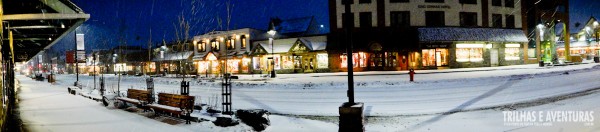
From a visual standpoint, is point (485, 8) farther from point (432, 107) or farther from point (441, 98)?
point (432, 107)

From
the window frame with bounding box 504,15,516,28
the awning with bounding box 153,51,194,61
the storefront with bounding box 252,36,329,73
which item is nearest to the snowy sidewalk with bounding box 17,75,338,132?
the storefront with bounding box 252,36,329,73

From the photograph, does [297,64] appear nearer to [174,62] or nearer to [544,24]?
[174,62]

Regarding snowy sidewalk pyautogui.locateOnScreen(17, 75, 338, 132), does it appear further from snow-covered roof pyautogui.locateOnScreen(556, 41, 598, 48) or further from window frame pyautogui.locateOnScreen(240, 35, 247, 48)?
snow-covered roof pyautogui.locateOnScreen(556, 41, 598, 48)

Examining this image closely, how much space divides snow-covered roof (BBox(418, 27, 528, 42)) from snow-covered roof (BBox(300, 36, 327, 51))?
9.54 metres

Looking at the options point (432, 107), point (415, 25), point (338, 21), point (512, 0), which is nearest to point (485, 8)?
point (512, 0)

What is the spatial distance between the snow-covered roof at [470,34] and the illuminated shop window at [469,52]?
75 centimetres

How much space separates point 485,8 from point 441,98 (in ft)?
92.8

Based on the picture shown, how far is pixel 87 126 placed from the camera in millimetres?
9195

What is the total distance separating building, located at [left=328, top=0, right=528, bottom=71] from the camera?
35.1 meters

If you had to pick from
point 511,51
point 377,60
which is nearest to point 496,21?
point 511,51

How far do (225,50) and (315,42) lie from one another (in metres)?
12.3

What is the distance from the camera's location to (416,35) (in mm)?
34656

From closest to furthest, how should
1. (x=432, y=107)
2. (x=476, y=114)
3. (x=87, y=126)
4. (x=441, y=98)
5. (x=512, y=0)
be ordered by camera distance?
(x=87, y=126) < (x=476, y=114) < (x=432, y=107) < (x=441, y=98) < (x=512, y=0)

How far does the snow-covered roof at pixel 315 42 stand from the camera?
1541 inches
